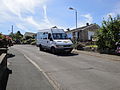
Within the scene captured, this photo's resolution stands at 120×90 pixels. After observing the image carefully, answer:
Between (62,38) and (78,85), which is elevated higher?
(62,38)

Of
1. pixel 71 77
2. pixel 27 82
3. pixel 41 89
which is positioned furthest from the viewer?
pixel 71 77

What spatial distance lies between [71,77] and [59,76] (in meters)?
0.58

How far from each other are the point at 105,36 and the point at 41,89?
12693 mm

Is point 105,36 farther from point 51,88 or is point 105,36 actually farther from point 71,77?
point 51,88

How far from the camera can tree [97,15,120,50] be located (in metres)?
17.2

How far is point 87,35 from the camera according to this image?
5584 centimetres

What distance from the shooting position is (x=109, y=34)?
17328 mm

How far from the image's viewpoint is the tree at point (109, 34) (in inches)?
675

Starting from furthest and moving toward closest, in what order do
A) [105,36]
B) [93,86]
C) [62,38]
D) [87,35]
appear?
[87,35] → [62,38] → [105,36] → [93,86]

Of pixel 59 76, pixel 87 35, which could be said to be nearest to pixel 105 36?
pixel 59 76

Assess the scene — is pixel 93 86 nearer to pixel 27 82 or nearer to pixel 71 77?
pixel 71 77

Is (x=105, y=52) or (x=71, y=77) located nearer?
(x=71, y=77)

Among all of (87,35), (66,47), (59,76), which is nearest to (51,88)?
(59,76)

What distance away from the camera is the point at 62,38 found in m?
19.9
